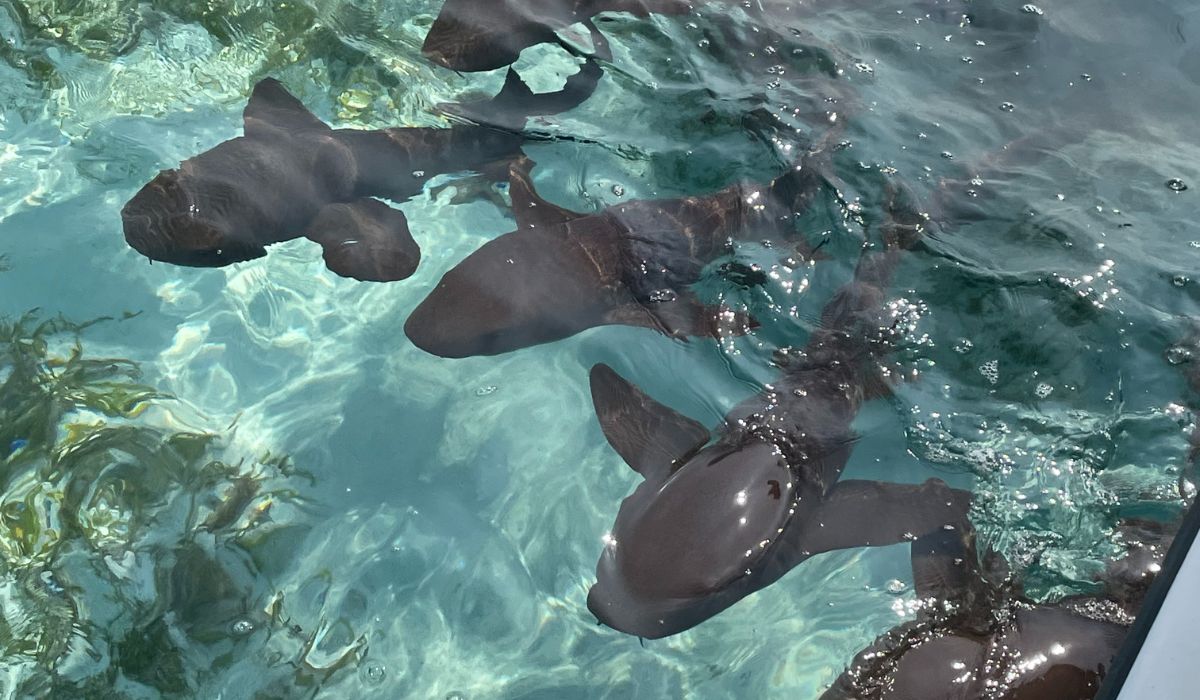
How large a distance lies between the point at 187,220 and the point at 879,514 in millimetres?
3342

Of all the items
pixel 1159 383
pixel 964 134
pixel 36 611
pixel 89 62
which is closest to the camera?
pixel 36 611

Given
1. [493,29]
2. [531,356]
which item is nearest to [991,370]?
[531,356]

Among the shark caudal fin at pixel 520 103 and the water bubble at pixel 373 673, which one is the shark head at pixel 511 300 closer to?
the shark caudal fin at pixel 520 103

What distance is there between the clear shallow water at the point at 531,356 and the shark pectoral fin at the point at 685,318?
0.08m

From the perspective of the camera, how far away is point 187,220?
15.9 feet

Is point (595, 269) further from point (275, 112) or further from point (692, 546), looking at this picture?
point (275, 112)

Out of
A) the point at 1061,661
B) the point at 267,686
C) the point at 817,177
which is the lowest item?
the point at 267,686

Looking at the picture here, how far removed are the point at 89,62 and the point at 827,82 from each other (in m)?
4.38

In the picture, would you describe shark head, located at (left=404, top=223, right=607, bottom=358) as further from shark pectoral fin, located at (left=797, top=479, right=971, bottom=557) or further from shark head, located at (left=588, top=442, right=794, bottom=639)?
shark pectoral fin, located at (left=797, top=479, right=971, bottom=557)

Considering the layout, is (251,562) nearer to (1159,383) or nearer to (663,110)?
(663,110)

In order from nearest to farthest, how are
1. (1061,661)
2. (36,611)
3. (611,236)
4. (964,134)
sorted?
(1061,661)
(36,611)
(611,236)
(964,134)

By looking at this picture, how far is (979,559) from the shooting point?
14.0 feet

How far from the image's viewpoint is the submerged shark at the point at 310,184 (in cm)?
493

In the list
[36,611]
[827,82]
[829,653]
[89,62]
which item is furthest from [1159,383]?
[89,62]
